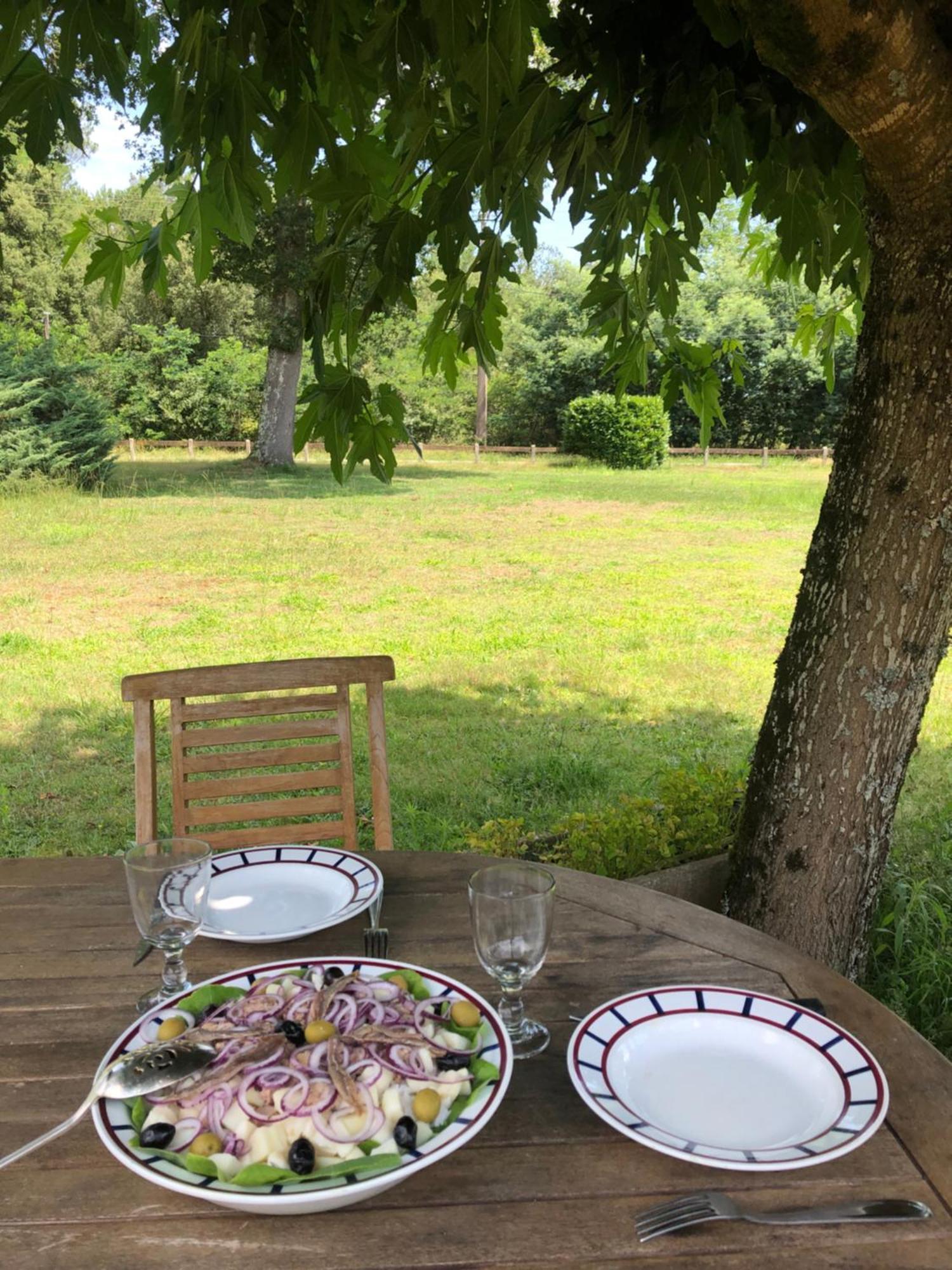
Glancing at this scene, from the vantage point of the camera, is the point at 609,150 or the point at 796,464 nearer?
the point at 609,150

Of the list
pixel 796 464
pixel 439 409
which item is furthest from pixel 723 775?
pixel 439 409

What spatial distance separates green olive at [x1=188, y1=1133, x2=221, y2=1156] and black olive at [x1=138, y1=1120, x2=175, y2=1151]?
0.03 metres

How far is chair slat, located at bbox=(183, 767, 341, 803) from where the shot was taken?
1810mm

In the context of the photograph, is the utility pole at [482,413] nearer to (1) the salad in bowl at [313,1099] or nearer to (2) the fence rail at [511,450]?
(2) the fence rail at [511,450]

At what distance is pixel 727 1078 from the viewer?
0.93 metres

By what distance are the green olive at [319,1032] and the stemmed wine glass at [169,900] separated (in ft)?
0.88

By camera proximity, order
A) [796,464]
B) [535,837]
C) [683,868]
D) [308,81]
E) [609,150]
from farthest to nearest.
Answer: [796,464] → [535,837] → [683,868] → [609,150] → [308,81]

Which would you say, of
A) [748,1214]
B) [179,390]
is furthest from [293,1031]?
[179,390]

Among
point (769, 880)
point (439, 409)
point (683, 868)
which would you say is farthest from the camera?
point (439, 409)

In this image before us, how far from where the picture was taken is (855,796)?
1984 mm

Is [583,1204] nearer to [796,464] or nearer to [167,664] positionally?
[167,664]

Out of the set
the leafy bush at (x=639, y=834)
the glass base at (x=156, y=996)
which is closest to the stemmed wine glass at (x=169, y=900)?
the glass base at (x=156, y=996)

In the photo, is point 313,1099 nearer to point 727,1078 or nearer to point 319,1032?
point 319,1032

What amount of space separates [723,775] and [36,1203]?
96.4 inches
